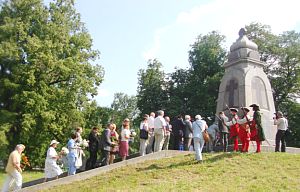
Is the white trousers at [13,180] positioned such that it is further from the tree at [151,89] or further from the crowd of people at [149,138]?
the tree at [151,89]

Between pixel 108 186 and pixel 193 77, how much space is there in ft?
87.9

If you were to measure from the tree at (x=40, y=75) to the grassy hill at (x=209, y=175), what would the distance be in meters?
14.9

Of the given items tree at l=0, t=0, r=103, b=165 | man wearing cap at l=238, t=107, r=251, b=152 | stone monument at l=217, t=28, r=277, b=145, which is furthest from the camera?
tree at l=0, t=0, r=103, b=165

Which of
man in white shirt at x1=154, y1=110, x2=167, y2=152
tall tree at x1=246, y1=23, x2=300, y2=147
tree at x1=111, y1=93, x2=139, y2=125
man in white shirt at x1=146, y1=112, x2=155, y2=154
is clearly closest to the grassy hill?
man in white shirt at x1=154, y1=110, x2=167, y2=152

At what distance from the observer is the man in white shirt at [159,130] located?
16.1 metres

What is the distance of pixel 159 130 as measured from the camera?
16.2 metres

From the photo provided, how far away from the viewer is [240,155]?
50.1 ft

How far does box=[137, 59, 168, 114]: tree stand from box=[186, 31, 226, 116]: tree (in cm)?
262

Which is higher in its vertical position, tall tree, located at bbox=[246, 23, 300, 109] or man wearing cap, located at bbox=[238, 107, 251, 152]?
tall tree, located at bbox=[246, 23, 300, 109]

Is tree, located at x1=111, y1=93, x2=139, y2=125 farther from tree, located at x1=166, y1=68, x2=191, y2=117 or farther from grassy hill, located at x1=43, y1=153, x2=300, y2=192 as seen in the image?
grassy hill, located at x1=43, y1=153, x2=300, y2=192

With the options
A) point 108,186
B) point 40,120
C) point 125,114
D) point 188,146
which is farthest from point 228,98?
point 125,114

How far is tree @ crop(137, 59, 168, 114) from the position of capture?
125 ft

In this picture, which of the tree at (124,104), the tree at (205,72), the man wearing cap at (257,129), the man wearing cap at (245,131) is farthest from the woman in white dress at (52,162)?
the tree at (124,104)

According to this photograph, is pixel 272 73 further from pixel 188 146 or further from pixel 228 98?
pixel 188 146
